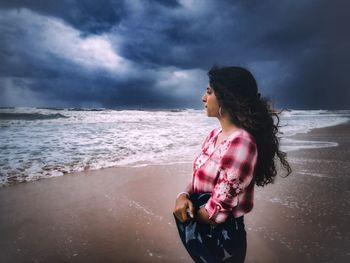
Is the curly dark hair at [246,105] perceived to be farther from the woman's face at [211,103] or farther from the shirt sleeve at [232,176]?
the shirt sleeve at [232,176]

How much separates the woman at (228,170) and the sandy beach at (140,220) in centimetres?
143

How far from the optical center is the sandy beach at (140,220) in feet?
9.59

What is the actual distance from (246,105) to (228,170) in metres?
0.45

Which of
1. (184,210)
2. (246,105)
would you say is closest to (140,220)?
(184,210)

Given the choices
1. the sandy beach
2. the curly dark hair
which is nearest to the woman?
the curly dark hair

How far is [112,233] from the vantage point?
338cm

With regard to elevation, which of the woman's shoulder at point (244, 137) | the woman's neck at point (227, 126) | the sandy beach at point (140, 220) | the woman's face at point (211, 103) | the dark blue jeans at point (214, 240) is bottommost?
the sandy beach at point (140, 220)

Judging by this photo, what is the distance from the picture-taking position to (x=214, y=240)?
1536 millimetres

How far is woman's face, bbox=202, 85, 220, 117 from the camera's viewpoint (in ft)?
5.70

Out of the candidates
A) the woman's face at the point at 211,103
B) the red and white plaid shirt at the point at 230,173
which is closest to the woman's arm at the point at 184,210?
the red and white plaid shirt at the point at 230,173

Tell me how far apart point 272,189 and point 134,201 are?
2.44 meters

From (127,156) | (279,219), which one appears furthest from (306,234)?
(127,156)

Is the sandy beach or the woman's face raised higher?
the woman's face

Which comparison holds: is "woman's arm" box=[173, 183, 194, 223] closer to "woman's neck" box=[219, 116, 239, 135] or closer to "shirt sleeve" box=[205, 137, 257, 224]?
"shirt sleeve" box=[205, 137, 257, 224]
